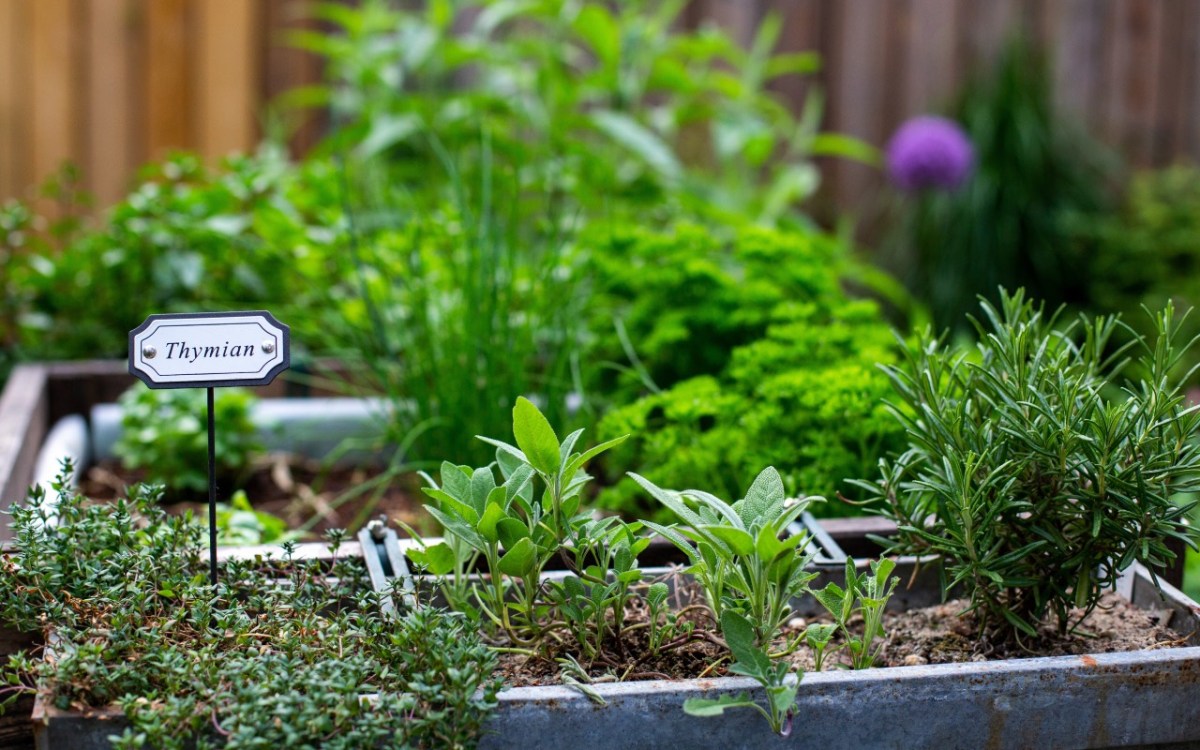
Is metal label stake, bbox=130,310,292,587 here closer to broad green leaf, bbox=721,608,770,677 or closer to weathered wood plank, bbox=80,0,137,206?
broad green leaf, bbox=721,608,770,677

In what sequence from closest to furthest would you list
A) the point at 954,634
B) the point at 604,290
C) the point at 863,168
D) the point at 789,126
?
the point at 954,634, the point at 604,290, the point at 789,126, the point at 863,168

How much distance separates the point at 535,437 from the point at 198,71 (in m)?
3.29

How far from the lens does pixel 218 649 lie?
3.43 feet

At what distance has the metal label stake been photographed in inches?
43.6

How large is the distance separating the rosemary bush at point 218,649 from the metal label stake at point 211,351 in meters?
0.07

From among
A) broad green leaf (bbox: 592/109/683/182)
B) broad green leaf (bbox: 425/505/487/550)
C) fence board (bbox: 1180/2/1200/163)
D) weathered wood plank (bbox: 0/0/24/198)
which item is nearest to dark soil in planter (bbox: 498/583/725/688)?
broad green leaf (bbox: 425/505/487/550)

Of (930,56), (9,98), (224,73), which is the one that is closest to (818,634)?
(224,73)

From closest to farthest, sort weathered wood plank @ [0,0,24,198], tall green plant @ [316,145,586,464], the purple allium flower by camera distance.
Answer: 1. tall green plant @ [316,145,586,464]
2. weathered wood plank @ [0,0,24,198]
3. the purple allium flower

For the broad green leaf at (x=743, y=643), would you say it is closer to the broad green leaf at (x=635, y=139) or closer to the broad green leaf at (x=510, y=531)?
the broad green leaf at (x=510, y=531)

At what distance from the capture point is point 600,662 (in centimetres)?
110

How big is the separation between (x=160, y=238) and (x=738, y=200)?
141 cm

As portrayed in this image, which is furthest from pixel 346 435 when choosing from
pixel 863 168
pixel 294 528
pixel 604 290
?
pixel 863 168

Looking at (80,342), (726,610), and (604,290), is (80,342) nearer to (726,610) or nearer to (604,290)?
(604,290)

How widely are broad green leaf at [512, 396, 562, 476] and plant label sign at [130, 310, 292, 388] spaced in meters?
0.25
